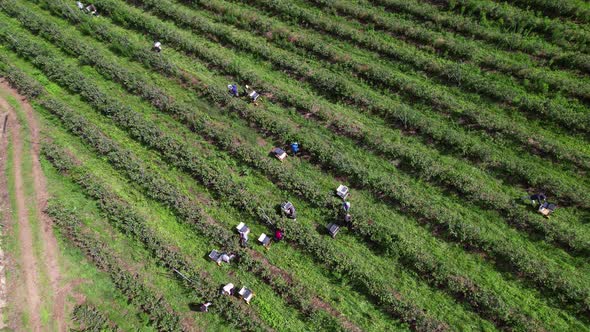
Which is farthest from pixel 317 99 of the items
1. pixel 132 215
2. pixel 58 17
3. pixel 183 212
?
pixel 58 17

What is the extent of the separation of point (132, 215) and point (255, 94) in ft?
32.8

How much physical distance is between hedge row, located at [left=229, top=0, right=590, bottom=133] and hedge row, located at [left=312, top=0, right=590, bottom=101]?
603mm

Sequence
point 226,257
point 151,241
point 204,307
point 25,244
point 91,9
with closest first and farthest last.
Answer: point 204,307 → point 226,257 → point 151,241 → point 25,244 → point 91,9

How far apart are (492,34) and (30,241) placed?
2989cm

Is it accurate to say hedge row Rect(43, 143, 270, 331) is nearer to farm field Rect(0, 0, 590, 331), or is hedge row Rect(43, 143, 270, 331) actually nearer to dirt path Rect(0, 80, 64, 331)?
farm field Rect(0, 0, 590, 331)

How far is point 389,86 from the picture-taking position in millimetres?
24062

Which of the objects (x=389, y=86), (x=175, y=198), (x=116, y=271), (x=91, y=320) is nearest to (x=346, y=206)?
(x=175, y=198)

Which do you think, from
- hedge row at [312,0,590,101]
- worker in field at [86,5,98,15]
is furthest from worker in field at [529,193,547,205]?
worker in field at [86,5,98,15]

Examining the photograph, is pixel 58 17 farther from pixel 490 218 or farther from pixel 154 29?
pixel 490 218

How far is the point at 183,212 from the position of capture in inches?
782

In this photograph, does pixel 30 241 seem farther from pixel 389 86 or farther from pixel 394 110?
pixel 389 86

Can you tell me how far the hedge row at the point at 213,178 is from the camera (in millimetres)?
16953

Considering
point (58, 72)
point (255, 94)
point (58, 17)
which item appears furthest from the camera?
point (58, 17)

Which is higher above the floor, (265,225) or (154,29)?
(154,29)
